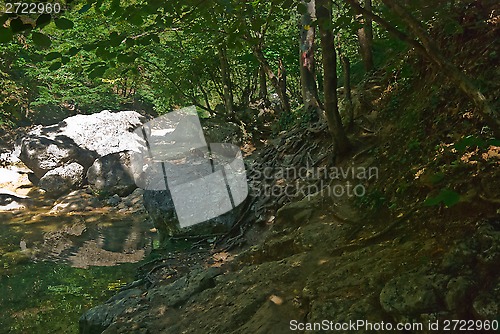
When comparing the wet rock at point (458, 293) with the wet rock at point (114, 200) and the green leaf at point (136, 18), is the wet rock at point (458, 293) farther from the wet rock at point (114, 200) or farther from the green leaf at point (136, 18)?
the wet rock at point (114, 200)

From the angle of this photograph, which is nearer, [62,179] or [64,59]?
[64,59]

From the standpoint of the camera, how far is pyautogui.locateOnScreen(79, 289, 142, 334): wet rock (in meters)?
5.28

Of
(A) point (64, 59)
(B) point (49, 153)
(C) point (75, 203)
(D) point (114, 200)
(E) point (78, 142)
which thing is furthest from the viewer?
(E) point (78, 142)

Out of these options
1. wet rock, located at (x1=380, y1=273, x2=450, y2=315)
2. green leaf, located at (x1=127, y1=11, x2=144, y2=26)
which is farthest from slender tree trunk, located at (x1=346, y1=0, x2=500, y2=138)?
green leaf, located at (x1=127, y1=11, x2=144, y2=26)

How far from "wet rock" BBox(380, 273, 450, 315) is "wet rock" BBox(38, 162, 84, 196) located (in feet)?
52.8

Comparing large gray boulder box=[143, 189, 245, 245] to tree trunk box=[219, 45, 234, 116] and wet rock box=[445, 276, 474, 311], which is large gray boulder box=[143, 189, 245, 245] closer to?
tree trunk box=[219, 45, 234, 116]

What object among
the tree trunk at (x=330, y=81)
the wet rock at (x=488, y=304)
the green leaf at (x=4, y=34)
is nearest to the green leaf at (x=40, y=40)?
the green leaf at (x=4, y=34)

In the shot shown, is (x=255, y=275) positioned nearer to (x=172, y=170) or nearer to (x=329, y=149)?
(x=329, y=149)

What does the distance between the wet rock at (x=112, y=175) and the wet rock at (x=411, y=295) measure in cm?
1433

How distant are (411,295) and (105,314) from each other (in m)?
4.31

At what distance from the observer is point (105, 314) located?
17.7 feet

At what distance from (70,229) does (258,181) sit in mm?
6590

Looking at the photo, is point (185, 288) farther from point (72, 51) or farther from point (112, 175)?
point (112, 175)

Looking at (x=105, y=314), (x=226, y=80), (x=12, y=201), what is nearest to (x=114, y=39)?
(x=105, y=314)
